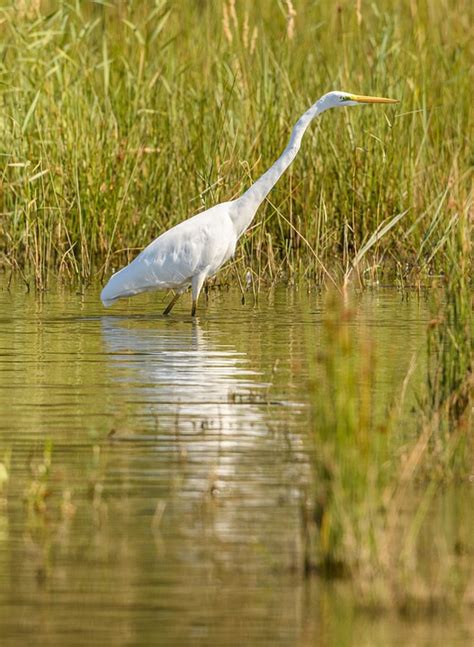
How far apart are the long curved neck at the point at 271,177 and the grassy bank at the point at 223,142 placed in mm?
761

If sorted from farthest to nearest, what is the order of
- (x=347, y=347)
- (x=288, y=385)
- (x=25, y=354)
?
(x=25, y=354)
(x=288, y=385)
(x=347, y=347)

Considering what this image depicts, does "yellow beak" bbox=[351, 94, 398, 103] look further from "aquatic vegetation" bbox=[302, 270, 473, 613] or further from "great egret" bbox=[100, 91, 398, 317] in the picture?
"aquatic vegetation" bbox=[302, 270, 473, 613]

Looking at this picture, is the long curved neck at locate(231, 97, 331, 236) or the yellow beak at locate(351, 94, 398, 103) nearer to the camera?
the long curved neck at locate(231, 97, 331, 236)

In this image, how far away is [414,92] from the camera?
10.7m

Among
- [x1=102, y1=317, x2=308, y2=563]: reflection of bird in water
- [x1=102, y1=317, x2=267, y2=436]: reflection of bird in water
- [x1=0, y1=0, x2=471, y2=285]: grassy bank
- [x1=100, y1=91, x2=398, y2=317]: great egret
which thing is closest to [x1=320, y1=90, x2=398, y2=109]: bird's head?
[x1=100, y1=91, x2=398, y2=317]: great egret

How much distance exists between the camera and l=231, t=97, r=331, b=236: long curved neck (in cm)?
913

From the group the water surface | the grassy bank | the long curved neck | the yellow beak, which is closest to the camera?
the water surface

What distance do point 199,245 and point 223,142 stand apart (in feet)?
5.02

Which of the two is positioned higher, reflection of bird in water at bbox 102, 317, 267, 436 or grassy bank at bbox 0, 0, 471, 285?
grassy bank at bbox 0, 0, 471, 285

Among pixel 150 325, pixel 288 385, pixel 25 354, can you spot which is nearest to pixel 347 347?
pixel 288 385

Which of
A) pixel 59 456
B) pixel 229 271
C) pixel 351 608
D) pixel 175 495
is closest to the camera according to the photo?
pixel 351 608

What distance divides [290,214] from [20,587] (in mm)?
7173

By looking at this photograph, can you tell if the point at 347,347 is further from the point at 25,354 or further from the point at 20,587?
the point at 25,354

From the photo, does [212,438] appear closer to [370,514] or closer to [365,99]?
[370,514]
